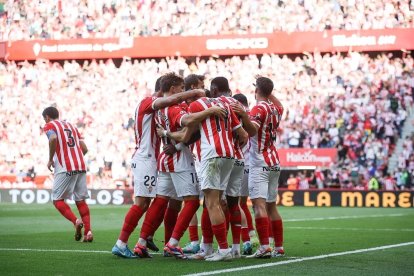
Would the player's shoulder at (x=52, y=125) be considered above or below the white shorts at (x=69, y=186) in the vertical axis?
above

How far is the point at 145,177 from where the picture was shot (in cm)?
1206

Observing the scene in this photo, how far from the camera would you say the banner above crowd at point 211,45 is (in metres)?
40.1

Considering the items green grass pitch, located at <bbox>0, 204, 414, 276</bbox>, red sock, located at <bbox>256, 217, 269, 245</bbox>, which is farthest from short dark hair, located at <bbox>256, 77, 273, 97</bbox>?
green grass pitch, located at <bbox>0, 204, 414, 276</bbox>

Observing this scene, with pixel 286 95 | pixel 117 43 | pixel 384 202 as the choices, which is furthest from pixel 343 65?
pixel 117 43

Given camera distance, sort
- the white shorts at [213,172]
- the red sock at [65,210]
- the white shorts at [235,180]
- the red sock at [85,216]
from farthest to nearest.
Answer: the red sock at [65,210]
the red sock at [85,216]
the white shorts at [235,180]
the white shorts at [213,172]

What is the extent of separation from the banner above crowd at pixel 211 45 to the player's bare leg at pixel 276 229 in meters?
28.6

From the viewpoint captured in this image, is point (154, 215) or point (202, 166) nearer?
point (202, 166)

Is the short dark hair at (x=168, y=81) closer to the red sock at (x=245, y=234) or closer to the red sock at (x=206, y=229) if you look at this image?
the red sock at (x=206, y=229)

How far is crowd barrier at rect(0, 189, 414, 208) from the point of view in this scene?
31281mm

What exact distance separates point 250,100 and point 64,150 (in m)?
23.7

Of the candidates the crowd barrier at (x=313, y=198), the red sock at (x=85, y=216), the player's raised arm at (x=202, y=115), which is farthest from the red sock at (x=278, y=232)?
the crowd barrier at (x=313, y=198)

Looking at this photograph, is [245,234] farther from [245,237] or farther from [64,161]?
[64,161]

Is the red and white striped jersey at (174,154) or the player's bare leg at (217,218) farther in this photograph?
the red and white striped jersey at (174,154)

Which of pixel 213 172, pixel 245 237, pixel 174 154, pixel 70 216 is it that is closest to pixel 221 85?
pixel 174 154
